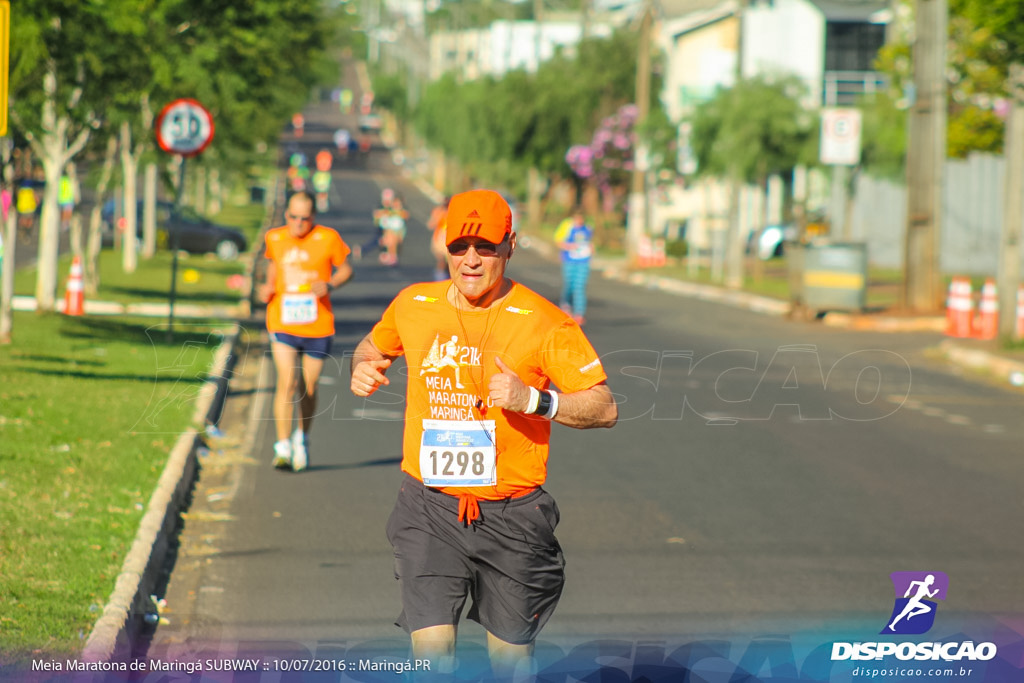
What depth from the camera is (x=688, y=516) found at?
962cm

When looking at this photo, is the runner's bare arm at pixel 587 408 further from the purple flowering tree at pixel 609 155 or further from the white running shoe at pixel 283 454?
the purple flowering tree at pixel 609 155

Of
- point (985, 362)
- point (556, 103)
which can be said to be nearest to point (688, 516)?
point (985, 362)

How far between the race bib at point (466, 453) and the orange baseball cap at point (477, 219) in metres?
0.59

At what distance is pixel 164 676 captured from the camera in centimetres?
611

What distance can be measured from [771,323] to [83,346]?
12.8m

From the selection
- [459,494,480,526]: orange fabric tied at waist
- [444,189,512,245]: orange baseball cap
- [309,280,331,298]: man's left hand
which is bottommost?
[459,494,480,526]: orange fabric tied at waist

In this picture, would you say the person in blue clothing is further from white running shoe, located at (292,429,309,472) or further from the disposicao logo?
the disposicao logo

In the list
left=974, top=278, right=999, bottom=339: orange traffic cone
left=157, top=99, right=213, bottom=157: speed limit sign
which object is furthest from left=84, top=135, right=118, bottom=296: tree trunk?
left=974, top=278, right=999, bottom=339: orange traffic cone

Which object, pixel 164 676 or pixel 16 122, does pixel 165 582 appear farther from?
pixel 16 122

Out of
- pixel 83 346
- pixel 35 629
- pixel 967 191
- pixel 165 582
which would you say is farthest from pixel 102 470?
pixel 967 191

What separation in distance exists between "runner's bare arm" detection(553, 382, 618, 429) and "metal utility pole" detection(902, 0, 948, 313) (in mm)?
22266

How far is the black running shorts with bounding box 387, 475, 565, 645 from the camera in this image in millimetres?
4746

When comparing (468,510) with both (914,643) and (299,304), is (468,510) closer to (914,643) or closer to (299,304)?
(914,643)

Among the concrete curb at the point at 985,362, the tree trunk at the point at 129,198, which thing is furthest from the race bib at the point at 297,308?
the tree trunk at the point at 129,198
